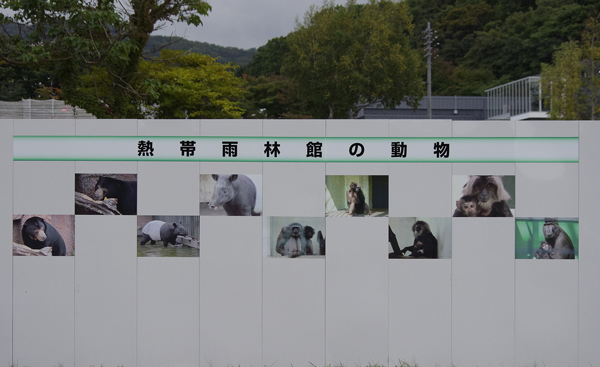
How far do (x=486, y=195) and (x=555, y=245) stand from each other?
100 centimetres

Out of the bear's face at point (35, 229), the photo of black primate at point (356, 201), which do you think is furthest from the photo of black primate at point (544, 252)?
the bear's face at point (35, 229)

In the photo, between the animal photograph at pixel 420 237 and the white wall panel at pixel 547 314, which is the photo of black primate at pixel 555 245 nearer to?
the white wall panel at pixel 547 314

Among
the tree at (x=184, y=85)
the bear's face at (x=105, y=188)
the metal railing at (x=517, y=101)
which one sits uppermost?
the metal railing at (x=517, y=101)

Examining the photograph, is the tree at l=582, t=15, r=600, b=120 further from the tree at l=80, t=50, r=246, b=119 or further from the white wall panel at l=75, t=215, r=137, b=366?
the white wall panel at l=75, t=215, r=137, b=366

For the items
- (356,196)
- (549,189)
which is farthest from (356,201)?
(549,189)

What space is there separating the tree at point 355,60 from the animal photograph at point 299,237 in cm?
2234

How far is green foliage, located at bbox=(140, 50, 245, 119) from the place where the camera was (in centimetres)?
1748

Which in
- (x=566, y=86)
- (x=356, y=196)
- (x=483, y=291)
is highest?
(x=566, y=86)

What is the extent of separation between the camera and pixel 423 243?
18.2 feet

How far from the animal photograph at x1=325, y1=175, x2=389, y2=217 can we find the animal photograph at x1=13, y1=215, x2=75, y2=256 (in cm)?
307

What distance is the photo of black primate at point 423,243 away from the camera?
554 cm

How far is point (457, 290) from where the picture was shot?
554 centimetres

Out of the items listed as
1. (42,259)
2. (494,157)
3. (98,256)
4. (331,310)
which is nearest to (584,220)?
(494,157)

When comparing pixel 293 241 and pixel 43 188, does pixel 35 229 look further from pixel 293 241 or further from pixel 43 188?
pixel 293 241
